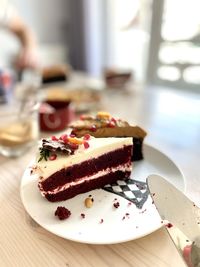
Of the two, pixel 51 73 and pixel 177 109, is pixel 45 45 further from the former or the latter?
pixel 177 109

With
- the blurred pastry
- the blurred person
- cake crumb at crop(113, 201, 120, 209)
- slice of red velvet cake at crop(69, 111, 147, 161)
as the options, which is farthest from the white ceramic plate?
the blurred person

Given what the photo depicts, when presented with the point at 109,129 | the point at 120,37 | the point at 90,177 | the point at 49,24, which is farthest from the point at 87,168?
the point at 49,24

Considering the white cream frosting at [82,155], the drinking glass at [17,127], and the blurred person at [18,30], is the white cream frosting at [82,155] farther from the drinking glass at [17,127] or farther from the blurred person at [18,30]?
the blurred person at [18,30]

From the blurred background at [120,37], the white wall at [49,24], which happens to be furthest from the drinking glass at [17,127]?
the white wall at [49,24]

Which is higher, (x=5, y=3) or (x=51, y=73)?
(x=5, y=3)

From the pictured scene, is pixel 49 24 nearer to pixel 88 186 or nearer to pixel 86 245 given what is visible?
pixel 88 186

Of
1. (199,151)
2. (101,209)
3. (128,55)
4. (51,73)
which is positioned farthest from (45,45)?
(101,209)
